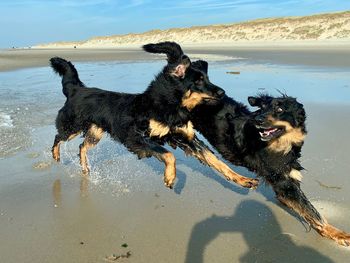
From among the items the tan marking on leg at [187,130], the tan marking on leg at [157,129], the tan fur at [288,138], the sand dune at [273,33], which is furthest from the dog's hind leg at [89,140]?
the sand dune at [273,33]

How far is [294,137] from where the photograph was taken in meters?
4.38

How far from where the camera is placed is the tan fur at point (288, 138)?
14.3ft

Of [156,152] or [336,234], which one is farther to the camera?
[156,152]

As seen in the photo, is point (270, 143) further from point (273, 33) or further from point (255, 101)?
point (273, 33)

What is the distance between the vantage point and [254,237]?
12.4 feet

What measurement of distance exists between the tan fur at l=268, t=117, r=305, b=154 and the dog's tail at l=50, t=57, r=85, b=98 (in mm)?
3169

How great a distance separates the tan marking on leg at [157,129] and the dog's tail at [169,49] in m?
0.71

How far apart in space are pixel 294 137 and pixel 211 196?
1.10 meters

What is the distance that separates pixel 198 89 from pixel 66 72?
2.37 metres

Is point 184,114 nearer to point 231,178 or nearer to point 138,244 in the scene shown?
point 231,178

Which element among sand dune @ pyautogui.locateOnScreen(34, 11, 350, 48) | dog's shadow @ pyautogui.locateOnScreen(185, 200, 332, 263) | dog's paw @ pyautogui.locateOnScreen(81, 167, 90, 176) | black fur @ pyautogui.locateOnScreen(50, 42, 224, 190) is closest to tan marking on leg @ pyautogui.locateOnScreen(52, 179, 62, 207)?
dog's paw @ pyautogui.locateOnScreen(81, 167, 90, 176)

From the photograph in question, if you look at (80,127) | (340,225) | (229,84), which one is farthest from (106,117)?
(229,84)

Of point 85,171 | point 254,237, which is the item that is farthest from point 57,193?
point 254,237

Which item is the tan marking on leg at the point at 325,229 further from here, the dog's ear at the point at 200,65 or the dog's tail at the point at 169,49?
the dog's tail at the point at 169,49
